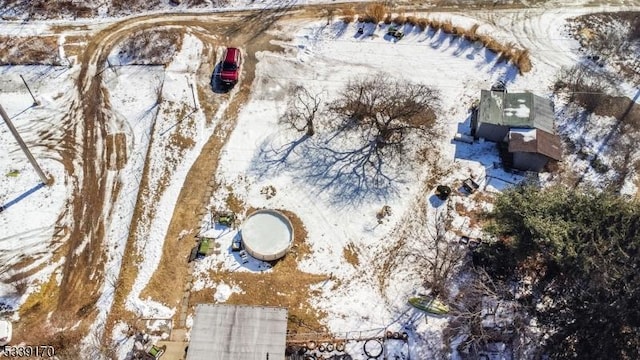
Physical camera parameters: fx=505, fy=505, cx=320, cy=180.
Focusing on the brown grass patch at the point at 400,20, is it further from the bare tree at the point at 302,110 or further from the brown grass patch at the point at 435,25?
the bare tree at the point at 302,110

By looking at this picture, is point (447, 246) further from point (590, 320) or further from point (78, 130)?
point (78, 130)

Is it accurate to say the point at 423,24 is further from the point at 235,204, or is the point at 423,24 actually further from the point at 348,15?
the point at 235,204

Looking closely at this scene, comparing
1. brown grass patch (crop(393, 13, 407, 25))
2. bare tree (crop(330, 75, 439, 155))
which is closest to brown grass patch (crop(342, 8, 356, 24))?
brown grass patch (crop(393, 13, 407, 25))

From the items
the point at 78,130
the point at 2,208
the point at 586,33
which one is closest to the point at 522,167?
the point at 586,33

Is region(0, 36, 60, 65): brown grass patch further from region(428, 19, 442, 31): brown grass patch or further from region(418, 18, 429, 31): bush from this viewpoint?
region(428, 19, 442, 31): brown grass patch

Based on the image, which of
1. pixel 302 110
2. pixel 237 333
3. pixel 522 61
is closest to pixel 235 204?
pixel 302 110

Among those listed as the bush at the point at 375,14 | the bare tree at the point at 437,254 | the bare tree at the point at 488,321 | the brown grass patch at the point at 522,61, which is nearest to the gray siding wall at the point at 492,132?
the bare tree at the point at 437,254
